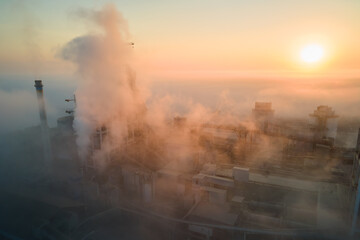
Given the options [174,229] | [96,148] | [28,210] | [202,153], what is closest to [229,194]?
[174,229]

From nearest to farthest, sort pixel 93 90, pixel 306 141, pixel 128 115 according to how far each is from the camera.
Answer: pixel 93 90 < pixel 128 115 < pixel 306 141

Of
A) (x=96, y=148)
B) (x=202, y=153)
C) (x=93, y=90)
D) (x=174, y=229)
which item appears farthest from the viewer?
(x=202, y=153)

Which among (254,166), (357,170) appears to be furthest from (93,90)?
(357,170)

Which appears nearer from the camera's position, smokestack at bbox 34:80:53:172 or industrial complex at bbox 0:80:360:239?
industrial complex at bbox 0:80:360:239

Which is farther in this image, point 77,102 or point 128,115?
point 128,115

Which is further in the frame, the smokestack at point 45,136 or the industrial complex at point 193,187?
the smokestack at point 45,136

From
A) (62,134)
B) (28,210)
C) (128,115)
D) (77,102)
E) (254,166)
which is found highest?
(77,102)

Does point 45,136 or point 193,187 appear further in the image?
point 45,136

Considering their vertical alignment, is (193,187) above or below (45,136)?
below

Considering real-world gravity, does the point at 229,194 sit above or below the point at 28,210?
above

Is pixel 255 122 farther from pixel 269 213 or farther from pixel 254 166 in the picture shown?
pixel 269 213
